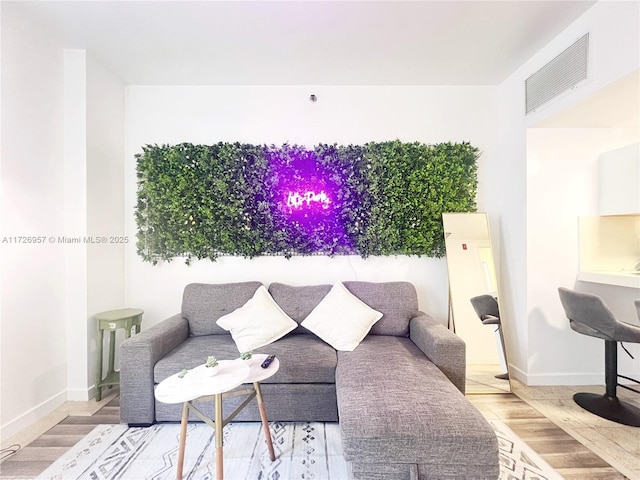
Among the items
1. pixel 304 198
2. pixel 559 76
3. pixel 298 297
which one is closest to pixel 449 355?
pixel 298 297

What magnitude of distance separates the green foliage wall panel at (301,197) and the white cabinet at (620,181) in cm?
103

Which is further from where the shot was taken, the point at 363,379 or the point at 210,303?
the point at 210,303

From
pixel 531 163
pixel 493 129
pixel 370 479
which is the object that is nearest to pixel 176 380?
pixel 370 479

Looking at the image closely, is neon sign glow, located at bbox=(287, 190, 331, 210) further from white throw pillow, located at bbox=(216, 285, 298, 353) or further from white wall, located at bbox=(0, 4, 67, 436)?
white wall, located at bbox=(0, 4, 67, 436)

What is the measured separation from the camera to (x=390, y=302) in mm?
2746

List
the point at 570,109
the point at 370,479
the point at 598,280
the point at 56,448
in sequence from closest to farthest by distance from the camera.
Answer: the point at 370,479, the point at 56,448, the point at 570,109, the point at 598,280

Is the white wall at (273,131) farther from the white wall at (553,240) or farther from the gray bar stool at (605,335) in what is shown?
the gray bar stool at (605,335)

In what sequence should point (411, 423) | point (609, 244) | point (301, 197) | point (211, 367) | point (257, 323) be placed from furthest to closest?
point (301, 197)
point (609, 244)
point (257, 323)
point (211, 367)
point (411, 423)

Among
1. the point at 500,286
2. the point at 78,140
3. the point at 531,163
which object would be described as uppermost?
the point at 78,140

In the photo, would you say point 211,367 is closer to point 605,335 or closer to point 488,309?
point 488,309

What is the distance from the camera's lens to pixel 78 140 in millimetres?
2598

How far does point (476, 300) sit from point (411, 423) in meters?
1.79

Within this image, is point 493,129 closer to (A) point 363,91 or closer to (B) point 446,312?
(A) point 363,91

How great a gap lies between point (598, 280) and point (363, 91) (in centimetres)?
269
